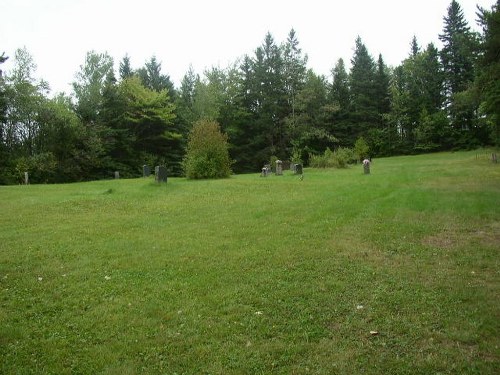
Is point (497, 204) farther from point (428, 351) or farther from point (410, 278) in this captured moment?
point (428, 351)

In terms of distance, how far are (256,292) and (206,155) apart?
18.7 m

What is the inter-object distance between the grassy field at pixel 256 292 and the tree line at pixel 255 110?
2753 centimetres

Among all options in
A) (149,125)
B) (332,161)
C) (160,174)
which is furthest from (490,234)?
(149,125)

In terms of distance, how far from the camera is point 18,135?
39.2m

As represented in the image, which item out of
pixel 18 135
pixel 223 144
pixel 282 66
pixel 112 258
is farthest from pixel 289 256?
pixel 282 66

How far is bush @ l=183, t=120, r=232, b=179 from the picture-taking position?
944 inches

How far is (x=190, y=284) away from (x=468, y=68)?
185ft

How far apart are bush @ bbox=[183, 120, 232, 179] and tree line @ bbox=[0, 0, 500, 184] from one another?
14475 millimetres

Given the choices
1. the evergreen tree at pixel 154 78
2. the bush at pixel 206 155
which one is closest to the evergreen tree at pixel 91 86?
the evergreen tree at pixel 154 78

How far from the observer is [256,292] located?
6070 mm

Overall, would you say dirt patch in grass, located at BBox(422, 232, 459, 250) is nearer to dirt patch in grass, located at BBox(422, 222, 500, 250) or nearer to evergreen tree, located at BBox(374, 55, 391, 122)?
dirt patch in grass, located at BBox(422, 222, 500, 250)

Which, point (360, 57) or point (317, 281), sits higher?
point (360, 57)

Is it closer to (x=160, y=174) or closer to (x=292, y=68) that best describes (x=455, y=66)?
(x=292, y=68)

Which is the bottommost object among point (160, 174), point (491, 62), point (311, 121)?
point (160, 174)
